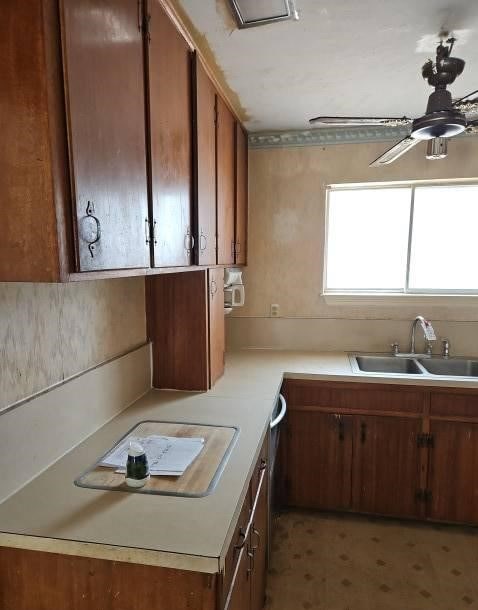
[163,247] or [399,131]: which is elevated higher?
[399,131]

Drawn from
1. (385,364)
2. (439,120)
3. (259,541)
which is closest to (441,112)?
(439,120)

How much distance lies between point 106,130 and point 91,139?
78 millimetres

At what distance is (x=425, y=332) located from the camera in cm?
245

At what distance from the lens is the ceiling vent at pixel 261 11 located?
4.20 ft

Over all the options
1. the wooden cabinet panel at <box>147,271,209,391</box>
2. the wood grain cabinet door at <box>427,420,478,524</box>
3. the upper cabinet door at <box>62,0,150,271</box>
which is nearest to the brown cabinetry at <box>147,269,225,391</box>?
the wooden cabinet panel at <box>147,271,209,391</box>

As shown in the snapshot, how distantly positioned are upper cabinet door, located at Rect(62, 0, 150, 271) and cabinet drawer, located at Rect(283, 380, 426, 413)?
1418 millimetres

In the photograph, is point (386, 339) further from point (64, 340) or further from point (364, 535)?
point (64, 340)

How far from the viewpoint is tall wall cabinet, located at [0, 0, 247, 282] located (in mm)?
742

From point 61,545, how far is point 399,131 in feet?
9.14

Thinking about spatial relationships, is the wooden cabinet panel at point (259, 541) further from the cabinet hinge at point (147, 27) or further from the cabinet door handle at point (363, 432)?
the cabinet hinge at point (147, 27)

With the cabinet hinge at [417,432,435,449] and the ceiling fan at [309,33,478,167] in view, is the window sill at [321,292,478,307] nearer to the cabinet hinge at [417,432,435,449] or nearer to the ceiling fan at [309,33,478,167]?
the cabinet hinge at [417,432,435,449]

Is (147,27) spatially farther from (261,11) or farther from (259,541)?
(259,541)

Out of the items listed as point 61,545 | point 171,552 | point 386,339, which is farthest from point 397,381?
point 61,545

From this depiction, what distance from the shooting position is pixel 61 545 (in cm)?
89
